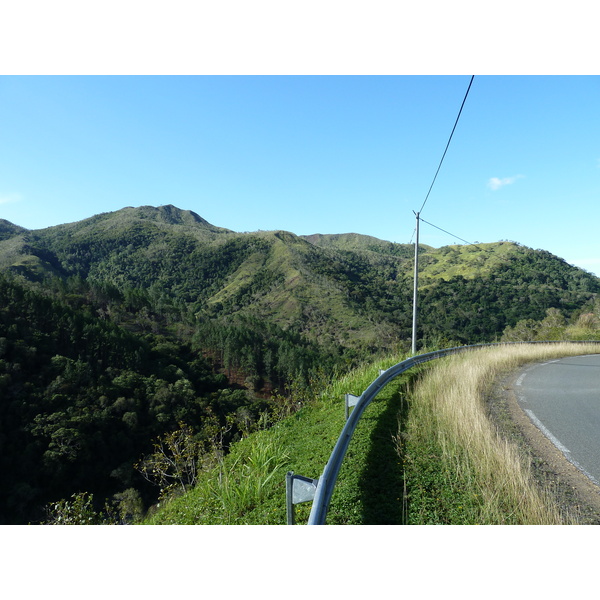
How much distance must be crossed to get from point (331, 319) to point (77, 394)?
68.4 m

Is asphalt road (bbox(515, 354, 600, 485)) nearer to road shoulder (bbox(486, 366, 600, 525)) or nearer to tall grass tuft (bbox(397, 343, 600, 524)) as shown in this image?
road shoulder (bbox(486, 366, 600, 525))

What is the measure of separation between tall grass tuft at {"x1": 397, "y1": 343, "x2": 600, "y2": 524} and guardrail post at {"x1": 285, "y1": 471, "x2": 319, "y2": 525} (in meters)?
1.11

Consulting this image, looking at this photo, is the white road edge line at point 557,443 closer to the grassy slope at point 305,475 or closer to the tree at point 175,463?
the grassy slope at point 305,475

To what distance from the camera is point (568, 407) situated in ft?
23.0

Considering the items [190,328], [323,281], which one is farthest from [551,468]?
[323,281]

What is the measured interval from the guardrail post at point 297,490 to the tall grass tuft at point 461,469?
111 centimetres

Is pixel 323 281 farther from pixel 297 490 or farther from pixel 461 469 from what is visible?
pixel 297 490

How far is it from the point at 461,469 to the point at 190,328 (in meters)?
95.0

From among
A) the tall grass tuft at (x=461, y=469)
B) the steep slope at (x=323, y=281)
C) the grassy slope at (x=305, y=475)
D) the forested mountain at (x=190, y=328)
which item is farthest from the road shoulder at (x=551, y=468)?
the steep slope at (x=323, y=281)

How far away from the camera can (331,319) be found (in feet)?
352

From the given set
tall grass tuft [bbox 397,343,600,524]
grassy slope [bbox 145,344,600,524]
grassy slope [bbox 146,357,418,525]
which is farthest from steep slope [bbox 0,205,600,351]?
grassy slope [bbox 146,357,418,525]

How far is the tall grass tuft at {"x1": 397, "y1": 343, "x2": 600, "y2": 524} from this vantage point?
3.26 metres

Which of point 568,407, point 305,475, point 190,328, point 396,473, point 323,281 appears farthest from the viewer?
point 323,281

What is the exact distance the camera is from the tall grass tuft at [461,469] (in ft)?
10.7
